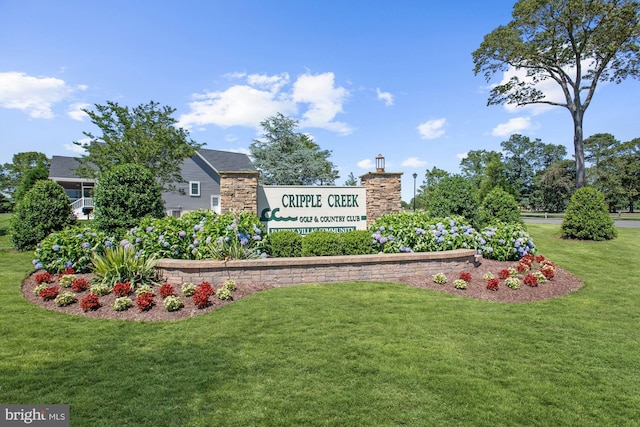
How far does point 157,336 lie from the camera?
183 inches

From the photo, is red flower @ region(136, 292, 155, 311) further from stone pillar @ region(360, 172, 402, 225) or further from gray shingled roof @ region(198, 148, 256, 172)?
gray shingled roof @ region(198, 148, 256, 172)

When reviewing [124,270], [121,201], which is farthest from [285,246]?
[121,201]

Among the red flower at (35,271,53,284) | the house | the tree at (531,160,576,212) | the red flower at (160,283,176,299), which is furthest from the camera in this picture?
the tree at (531,160,576,212)

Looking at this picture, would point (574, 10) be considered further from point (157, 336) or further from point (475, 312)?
point (157, 336)

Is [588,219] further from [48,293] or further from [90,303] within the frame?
[48,293]

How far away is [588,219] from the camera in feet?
44.1

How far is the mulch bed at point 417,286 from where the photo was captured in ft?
17.8

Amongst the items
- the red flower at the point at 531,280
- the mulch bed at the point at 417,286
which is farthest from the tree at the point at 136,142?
the red flower at the point at 531,280

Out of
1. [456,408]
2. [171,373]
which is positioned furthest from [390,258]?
[171,373]

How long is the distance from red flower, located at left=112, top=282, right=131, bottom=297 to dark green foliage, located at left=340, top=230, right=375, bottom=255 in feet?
13.9

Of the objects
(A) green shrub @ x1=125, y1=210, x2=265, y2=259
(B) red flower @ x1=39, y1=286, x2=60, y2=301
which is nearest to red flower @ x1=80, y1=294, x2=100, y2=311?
(B) red flower @ x1=39, y1=286, x2=60, y2=301

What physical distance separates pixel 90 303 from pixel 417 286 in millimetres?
5860

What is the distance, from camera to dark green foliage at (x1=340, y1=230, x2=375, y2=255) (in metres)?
7.61

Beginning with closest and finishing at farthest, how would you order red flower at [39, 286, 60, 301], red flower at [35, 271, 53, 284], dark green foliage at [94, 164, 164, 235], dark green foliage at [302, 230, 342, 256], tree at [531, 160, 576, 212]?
red flower at [39, 286, 60, 301] < red flower at [35, 271, 53, 284] < dark green foliage at [302, 230, 342, 256] < dark green foliage at [94, 164, 164, 235] < tree at [531, 160, 576, 212]
